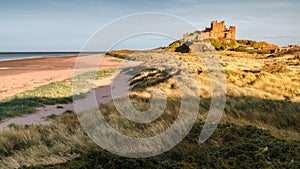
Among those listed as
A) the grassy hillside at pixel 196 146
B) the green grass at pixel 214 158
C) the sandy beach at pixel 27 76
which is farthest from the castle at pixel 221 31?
the green grass at pixel 214 158

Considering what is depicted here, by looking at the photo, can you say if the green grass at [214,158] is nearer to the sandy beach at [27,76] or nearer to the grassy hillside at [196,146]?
the grassy hillside at [196,146]

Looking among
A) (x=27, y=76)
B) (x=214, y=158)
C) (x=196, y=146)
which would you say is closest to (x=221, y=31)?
(x=27, y=76)

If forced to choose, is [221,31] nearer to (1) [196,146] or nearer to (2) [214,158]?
(1) [196,146]

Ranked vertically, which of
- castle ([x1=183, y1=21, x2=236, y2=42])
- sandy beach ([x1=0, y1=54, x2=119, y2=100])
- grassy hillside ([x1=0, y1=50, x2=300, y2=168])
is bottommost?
sandy beach ([x1=0, y1=54, x2=119, y2=100])

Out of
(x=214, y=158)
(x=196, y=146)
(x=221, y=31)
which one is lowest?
(x=196, y=146)

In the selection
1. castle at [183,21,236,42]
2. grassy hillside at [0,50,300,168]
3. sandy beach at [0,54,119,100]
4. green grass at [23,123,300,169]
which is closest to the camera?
green grass at [23,123,300,169]

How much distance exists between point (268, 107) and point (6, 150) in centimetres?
830

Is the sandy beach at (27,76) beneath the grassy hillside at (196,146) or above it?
beneath

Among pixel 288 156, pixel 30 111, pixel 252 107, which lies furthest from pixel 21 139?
pixel 30 111

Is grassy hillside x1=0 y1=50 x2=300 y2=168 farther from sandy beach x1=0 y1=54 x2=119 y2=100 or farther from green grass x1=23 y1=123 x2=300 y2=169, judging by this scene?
sandy beach x1=0 y1=54 x2=119 y2=100

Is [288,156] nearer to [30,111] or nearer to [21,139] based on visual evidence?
[21,139]

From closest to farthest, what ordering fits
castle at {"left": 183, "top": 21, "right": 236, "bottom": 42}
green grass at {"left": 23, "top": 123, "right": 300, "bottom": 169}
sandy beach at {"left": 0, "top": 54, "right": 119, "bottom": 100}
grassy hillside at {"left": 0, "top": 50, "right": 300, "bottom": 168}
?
green grass at {"left": 23, "top": 123, "right": 300, "bottom": 169} < grassy hillside at {"left": 0, "top": 50, "right": 300, "bottom": 168} < sandy beach at {"left": 0, "top": 54, "right": 119, "bottom": 100} < castle at {"left": 183, "top": 21, "right": 236, "bottom": 42}

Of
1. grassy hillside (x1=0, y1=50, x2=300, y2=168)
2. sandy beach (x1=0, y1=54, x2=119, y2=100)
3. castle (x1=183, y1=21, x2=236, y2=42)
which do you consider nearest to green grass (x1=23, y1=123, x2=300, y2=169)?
grassy hillside (x1=0, y1=50, x2=300, y2=168)

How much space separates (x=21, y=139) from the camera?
686 cm
